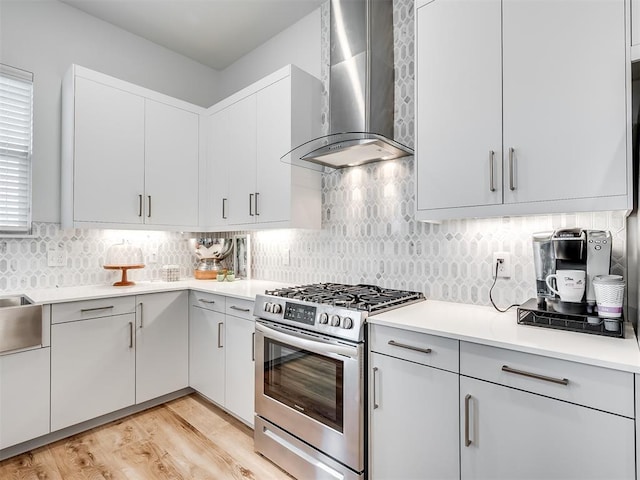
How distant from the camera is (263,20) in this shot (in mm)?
2965

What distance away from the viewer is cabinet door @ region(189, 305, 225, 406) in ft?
8.51

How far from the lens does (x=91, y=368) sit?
2389mm

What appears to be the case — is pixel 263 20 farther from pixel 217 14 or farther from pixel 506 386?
pixel 506 386

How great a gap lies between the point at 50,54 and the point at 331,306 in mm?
2947

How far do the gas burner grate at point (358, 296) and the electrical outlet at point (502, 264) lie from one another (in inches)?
18.2

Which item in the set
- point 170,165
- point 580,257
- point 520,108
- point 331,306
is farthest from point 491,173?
point 170,165

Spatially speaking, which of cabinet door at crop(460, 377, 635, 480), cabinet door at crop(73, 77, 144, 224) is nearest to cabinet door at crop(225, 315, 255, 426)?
cabinet door at crop(73, 77, 144, 224)

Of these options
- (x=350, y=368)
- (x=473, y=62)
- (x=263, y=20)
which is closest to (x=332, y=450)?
(x=350, y=368)

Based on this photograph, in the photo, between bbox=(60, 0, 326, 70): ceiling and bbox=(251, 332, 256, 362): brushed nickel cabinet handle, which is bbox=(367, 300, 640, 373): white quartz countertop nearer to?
bbox=(251, 332, 256, 362): brushed nickel cabinet handle

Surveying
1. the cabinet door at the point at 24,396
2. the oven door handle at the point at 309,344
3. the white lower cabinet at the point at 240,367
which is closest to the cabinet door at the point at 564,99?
the oven door handle at the point at 309,344

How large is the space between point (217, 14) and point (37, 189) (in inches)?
77.3

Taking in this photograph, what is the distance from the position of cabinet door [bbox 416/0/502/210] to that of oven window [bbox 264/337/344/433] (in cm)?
98

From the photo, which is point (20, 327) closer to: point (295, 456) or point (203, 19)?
point (295, 456)

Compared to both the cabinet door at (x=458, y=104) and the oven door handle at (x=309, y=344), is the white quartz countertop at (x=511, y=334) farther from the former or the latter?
the cabinet door at (x=458, y=104)
